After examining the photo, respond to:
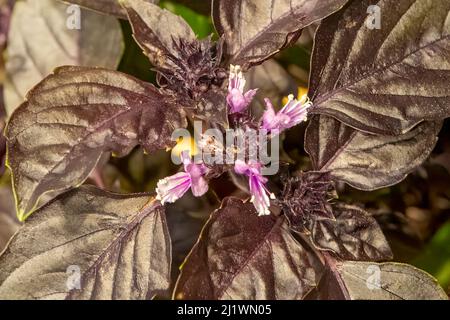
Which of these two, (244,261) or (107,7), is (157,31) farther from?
(244,261)

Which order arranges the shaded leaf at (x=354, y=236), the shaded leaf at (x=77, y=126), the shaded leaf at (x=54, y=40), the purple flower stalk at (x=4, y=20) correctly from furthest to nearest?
the purple flower stalk at (x=4, y=20) → the shaded leaf at (x=54, y=40) → the shaded leaf at (x=354, y=236) → the shaded leaf at (x=77, y=126)

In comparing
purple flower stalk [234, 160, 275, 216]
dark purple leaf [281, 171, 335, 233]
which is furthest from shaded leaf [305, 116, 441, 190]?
purple flower stalk [234, 160, 275, 216]

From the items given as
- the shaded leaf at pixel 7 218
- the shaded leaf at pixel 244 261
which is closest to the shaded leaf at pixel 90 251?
the shaded leaf at pixel 244 261

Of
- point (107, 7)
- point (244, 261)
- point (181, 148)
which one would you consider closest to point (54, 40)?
point (107, 7)

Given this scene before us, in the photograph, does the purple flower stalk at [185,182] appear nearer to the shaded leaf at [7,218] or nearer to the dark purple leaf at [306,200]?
the dark purple leaf at [306,200]

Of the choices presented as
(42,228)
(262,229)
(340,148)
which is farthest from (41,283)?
(340,148)

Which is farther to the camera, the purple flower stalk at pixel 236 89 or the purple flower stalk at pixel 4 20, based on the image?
the purple flower stalk at pixel 4 20
